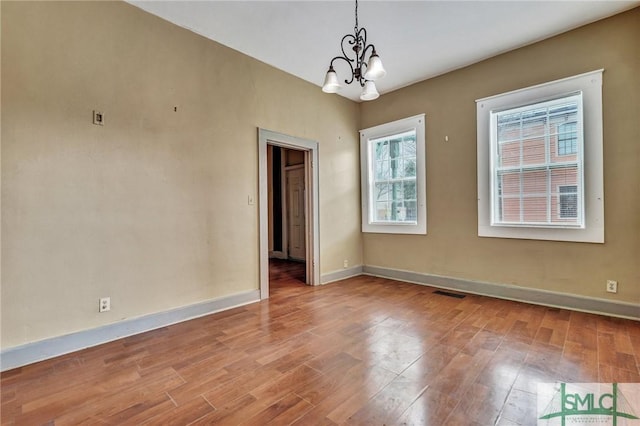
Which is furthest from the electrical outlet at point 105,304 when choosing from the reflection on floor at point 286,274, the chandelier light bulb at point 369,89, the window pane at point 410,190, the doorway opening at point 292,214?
the window pane at point 410,190

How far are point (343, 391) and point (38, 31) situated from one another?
11.5 ft

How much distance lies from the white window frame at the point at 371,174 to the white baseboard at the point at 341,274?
0.72 metres

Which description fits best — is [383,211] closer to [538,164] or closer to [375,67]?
[538,164]

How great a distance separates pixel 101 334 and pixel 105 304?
252 mm

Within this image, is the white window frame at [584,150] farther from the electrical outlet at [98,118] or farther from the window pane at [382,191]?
the electrical outlet at [98,118]

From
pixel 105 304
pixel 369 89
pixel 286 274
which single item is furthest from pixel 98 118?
pixel 286 274

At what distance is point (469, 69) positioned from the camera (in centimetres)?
393

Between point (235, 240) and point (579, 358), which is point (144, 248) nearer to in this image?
point (235, 240)

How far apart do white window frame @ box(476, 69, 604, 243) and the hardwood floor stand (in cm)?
88

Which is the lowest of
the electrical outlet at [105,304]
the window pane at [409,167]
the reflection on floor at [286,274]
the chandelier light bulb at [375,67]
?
the reflection on floor at [286,274]

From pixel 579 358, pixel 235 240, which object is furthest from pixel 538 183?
pixel 235 240

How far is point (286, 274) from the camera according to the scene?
5367 mm

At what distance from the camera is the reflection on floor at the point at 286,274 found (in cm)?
457

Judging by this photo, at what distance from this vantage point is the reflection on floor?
457 cm
